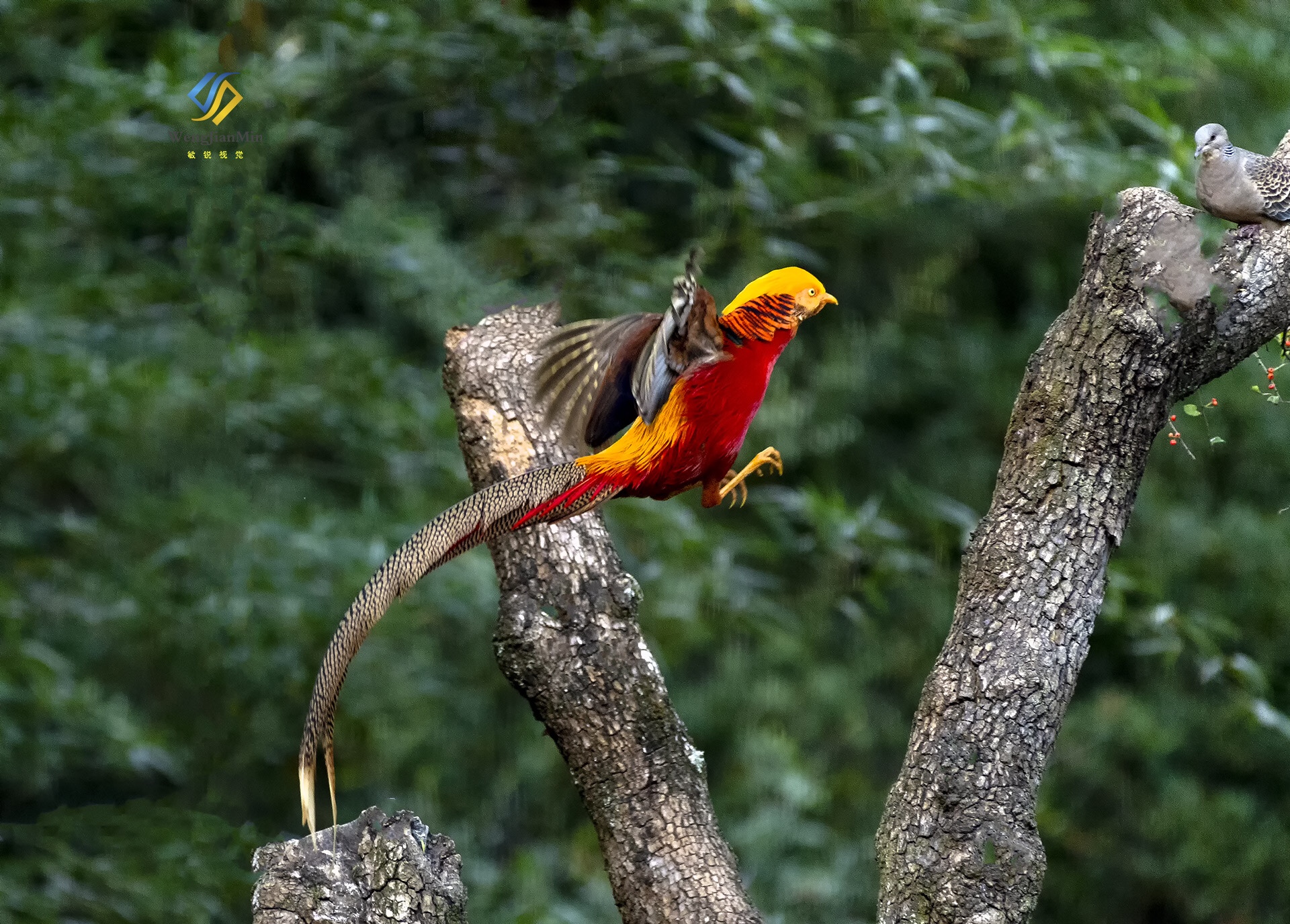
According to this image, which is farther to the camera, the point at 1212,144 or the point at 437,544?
the point at 1212,144

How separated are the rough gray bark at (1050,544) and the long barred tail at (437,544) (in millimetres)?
536

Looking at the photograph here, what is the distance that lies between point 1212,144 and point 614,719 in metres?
1.15

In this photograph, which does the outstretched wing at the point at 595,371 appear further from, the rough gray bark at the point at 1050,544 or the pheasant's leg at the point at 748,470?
the rough gray bark at the point at 1050,544

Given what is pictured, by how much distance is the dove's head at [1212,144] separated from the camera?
1601 mm

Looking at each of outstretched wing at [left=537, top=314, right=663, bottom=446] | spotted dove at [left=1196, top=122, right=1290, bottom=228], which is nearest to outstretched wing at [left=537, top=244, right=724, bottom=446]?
outstretched wing at [left=537, top=314, right=663, bottom=446]

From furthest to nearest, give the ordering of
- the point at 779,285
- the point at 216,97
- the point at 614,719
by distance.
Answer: the point at 216,97 < the point at 614,719 < the point at 779,285

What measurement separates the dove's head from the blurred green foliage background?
108 cm

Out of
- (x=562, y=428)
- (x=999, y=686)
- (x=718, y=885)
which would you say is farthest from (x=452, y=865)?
(x=999, y=686)

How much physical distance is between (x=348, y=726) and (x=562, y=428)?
1886 millimetres

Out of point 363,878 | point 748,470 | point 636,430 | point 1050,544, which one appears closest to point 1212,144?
point 1050,544

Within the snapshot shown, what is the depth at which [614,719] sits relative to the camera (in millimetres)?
1932

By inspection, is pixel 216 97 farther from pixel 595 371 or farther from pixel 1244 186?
pixel 1244 186

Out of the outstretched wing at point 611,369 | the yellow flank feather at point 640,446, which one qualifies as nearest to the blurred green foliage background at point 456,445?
the outstretched wing at point 611,369

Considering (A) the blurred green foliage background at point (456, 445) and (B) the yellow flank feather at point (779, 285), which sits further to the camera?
(A) the blurred green foliage background at point (456, 445)
